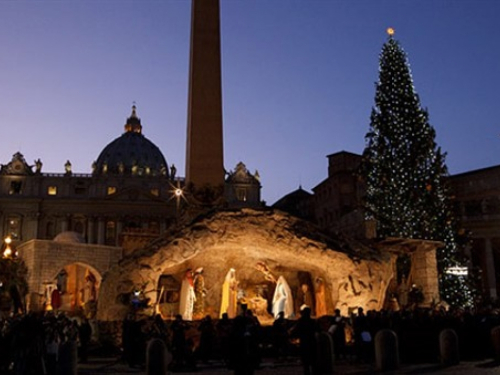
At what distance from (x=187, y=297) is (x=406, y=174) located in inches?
694

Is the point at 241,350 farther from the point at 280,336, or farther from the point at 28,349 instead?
the point at 280,336

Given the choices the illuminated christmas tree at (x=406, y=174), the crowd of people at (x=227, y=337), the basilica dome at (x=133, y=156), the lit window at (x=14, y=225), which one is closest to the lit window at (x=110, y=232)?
the lit window at (x=14, y=225)

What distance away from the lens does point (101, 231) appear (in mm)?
81438

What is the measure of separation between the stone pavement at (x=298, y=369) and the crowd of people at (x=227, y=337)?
401mm

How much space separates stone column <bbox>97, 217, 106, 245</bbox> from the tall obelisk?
63.0 metres

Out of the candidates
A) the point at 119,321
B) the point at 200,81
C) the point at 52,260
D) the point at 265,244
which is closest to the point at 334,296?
the point at 265,244

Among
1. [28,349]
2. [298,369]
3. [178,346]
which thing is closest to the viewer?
[28,349]

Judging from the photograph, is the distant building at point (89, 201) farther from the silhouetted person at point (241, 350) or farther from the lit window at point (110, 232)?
the silhouetted person at point (241, 350)

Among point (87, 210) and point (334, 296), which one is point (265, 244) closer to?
point (334, 296)

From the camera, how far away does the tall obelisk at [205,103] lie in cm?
2078

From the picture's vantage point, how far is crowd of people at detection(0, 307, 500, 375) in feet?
35.3

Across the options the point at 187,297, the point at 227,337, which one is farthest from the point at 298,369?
the point at 187,297

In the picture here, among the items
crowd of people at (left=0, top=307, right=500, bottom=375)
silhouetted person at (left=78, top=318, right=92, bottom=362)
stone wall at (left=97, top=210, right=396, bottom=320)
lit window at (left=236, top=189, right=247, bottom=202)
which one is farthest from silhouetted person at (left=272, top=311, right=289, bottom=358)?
lit window at (left=236, top=189, right=247, bottom=202)

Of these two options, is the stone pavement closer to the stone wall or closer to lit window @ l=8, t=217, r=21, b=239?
the stone wall
